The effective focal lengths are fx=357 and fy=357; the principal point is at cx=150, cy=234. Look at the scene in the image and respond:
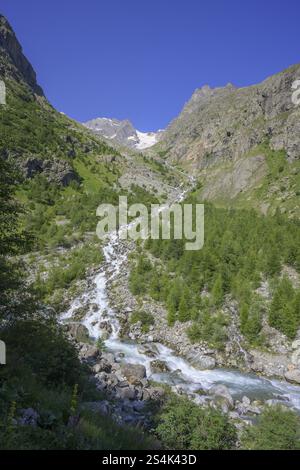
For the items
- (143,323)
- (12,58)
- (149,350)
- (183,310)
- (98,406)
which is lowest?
(149,350)

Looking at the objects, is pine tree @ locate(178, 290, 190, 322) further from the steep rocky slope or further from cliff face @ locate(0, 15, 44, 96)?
cliff face @ locate(0, 15, 44, 96)

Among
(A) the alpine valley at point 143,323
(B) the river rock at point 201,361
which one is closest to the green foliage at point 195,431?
(A) the alpine valley at point 143,323

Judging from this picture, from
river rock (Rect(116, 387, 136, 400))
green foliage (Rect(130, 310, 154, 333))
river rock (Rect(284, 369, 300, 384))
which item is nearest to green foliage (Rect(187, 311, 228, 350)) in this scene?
green foliage (Rect(130, 310, 154, 333))

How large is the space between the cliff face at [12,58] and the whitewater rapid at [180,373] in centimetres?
12295

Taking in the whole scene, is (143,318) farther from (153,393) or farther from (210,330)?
(153,393)

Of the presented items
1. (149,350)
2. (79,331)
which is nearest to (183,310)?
(149,350)

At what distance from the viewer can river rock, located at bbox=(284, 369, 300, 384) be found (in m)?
23.1

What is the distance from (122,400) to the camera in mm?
16781

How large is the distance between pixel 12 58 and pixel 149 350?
519ft

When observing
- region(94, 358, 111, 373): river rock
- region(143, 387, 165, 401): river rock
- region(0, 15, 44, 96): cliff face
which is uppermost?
region(0, 15, 44, 96): cliff face

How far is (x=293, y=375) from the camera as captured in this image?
23312mm

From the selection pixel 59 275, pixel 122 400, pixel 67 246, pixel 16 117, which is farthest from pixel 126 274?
pixel 16 117

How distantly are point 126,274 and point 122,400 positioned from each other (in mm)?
24598

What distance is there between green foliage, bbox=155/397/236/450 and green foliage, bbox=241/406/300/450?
2.29ft
